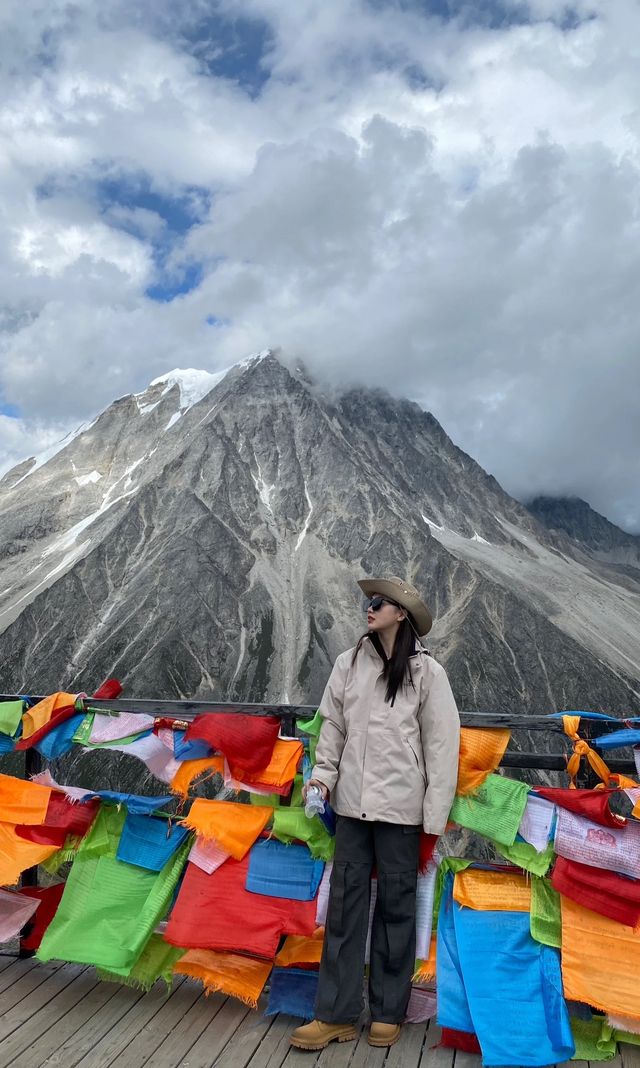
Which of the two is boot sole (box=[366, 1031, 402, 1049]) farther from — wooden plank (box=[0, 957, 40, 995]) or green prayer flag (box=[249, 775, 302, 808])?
wooden plank (box=[0, 957, 40, 995])

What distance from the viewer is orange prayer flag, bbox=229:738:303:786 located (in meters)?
4.87

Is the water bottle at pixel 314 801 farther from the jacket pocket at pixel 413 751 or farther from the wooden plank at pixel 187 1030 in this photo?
the wooden plank at pixel 187 1030

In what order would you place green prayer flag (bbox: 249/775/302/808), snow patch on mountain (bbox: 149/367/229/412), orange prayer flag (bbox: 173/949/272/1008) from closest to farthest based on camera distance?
1. orange prayer flag (bbox: 173/949/272/1008)
2. green prayer flag (bbox: 249/775/302/808)
3. snow patch on mountain (bbox: 149/367/229/412)

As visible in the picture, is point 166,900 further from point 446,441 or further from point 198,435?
point 446,441

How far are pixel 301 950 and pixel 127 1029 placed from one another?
3.44ft

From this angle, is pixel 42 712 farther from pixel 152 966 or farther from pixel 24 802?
pixel 152 966

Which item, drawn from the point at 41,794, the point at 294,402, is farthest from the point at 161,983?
the point at 294,402

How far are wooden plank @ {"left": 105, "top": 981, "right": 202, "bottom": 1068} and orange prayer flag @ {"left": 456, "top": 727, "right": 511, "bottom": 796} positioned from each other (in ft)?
6.78

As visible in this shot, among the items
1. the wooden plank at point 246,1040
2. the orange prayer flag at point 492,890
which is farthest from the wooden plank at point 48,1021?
the orange prayer flag at point 492,890

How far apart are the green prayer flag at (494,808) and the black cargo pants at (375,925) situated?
0.95ft

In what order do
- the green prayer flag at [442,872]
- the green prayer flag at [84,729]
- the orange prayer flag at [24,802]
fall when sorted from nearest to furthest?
the green prayer flag at [442,872], the orange prayer flag at [24,802], the green prayer flag at [84,729]

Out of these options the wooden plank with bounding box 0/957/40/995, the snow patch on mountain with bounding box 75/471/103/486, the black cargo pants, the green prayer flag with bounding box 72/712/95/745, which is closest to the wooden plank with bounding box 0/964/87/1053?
the wooden plank with bounding box 0/957/40/995

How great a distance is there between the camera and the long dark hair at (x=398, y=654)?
14.7 ft

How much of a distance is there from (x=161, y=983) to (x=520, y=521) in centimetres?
19558
